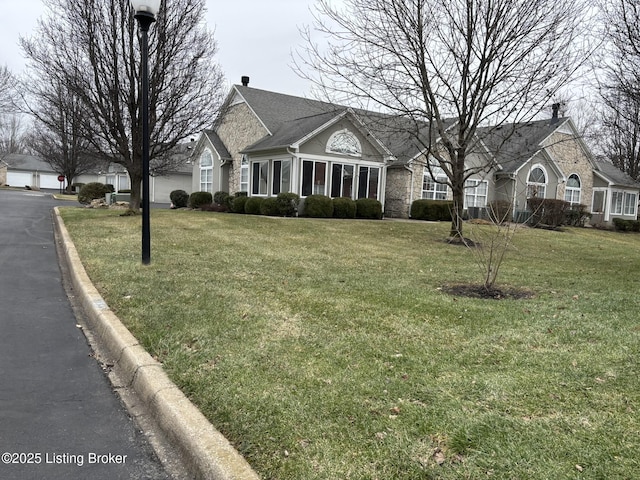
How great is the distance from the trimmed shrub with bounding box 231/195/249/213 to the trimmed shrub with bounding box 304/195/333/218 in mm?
3545

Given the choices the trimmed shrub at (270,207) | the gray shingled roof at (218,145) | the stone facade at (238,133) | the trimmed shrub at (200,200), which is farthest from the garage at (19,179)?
the trimmed shrub at (270,207)

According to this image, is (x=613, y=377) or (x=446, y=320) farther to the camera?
(x=446, y=320)

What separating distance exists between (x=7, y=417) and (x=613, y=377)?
4.40 meters

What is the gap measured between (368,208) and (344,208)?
1305 mm

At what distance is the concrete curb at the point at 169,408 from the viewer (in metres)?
2.47

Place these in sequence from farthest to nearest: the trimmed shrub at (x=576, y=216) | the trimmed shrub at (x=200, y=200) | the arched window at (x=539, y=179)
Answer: the arched window at (x=539, y=179)
the trimmed shrub at (x=576, y=216)
the trimmed shrub at (x=200, y=200)

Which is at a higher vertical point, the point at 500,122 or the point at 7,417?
the point at 500,122

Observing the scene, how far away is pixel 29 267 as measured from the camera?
7.87m

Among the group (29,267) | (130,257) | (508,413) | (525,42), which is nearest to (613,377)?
(508,413)

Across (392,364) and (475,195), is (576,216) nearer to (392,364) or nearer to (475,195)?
(475,195)

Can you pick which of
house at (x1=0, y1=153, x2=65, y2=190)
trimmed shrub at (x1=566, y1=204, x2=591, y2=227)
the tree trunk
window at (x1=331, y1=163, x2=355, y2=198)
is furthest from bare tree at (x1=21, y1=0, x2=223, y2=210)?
house at (x1=0, y1=153, x2=65, y2=190)

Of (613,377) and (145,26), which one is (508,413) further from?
(145,26)

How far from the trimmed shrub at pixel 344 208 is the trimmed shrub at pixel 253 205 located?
335cm

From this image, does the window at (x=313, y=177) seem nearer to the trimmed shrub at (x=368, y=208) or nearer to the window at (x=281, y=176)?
the window at (x=281, y=176)
